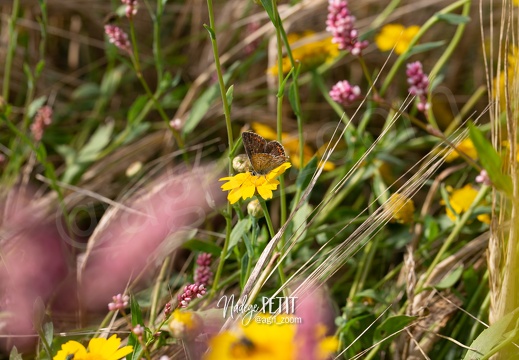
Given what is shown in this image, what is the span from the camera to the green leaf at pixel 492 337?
882 mm

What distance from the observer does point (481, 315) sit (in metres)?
1.11

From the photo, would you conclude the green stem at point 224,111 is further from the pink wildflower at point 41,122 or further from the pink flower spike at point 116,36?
the pink wildflower at point 41,122

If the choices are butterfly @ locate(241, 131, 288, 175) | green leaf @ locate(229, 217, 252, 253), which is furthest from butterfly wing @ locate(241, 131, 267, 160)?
green leaf @ locate(229, 217, 252, 253)

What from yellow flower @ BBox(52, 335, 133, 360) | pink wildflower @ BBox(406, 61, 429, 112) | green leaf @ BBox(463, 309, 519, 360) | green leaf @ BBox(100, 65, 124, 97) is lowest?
green leaf @ BBox(463, 309, 519, 360)

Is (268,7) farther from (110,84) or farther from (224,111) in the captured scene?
(110,84)

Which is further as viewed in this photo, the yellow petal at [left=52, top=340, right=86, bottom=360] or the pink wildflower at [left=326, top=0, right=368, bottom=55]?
the pink wildflower at [left=326, top=0, right=368, bottom=55]

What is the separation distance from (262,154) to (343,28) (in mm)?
357

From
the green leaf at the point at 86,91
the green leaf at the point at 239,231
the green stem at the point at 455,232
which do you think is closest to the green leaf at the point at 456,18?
the green stem at the point at 455,232

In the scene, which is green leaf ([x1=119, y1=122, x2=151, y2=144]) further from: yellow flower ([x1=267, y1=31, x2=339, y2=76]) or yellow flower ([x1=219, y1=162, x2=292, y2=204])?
yellow flower ([x1=219, y1=162, x2=292, y2=204])

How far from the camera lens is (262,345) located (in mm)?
661

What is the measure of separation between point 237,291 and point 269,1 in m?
0.54

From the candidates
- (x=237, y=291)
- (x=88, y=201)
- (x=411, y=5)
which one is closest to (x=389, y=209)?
(x=237, y=291)

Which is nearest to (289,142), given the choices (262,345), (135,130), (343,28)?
(135,130)

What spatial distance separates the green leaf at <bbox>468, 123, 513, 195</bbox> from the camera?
2.58 ft
